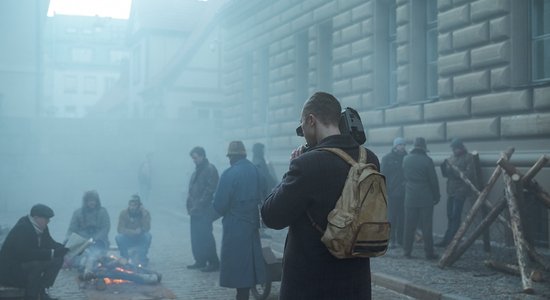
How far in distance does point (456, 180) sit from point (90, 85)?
68475 millimetres

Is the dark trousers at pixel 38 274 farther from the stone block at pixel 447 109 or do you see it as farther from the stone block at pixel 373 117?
the stone block at pixel 373 117

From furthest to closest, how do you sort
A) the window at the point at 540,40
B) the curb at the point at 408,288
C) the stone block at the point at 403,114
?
the stone block at the point at 403,114 → the window at the point at 540,40 → the curb at the point at 408,288

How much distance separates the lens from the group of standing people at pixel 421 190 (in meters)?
10.9

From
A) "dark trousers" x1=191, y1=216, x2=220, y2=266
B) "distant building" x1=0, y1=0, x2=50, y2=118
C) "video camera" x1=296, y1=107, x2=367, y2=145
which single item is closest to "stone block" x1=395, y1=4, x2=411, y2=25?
"dark trousers" x1=191, y1=216, x2=220, y2=266

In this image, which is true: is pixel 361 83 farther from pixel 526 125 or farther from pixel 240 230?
pixel 240 230

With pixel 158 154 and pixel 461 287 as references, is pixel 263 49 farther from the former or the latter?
pixel 461 287

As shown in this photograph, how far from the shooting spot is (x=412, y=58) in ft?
46.9

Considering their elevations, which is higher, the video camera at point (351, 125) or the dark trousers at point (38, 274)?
the video camera at point (351, 125)

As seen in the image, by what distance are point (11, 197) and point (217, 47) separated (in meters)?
15.8

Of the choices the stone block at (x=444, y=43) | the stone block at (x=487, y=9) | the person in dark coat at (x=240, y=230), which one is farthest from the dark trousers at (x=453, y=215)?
the person in dark coat at (x=240, y=230)

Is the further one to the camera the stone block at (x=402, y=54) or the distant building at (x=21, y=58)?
the distant building at (x=21, y=58)

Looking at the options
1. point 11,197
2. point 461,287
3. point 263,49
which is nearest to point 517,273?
point 461,287

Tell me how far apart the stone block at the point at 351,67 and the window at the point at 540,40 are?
531 cm

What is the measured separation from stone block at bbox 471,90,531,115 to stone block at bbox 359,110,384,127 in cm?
315
